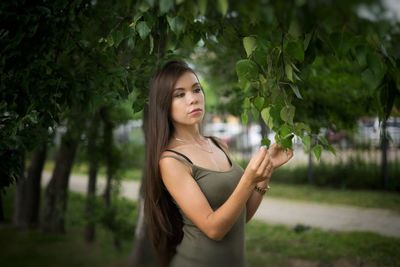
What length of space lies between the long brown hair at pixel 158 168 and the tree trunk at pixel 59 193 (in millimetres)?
5182

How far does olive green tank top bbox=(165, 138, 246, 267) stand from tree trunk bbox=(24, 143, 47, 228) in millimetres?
6015

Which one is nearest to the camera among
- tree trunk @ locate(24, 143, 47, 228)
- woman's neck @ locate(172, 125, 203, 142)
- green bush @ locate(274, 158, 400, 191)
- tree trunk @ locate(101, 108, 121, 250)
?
woman's neck @ locate(172, 125, 203, 142)

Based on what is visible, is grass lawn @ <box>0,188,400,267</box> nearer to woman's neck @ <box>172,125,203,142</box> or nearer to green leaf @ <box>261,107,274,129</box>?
woman's neck @ <box>172,125,203,142</box>

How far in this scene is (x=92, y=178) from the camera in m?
7.40

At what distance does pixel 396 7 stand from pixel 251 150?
12041 mm

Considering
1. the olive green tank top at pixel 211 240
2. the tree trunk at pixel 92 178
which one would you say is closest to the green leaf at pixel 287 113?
the olive green tank top at pixel 211 240

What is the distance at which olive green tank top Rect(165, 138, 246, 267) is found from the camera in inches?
88.0

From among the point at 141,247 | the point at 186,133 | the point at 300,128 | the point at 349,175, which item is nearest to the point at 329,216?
the point at 349,175

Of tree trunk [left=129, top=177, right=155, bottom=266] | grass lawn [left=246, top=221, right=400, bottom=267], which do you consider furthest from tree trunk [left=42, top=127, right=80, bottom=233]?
grass lawn [left=246, top=221, right=400, bottom=267]

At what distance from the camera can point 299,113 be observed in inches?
149

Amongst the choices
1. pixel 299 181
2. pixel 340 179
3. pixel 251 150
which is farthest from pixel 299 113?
pixel 251 150

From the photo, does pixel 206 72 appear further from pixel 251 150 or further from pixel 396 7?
pixel 396 7

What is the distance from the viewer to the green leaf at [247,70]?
1.83 meters

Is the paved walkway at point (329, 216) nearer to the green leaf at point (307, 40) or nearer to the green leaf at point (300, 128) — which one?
the green leaf at point (300, 128)
